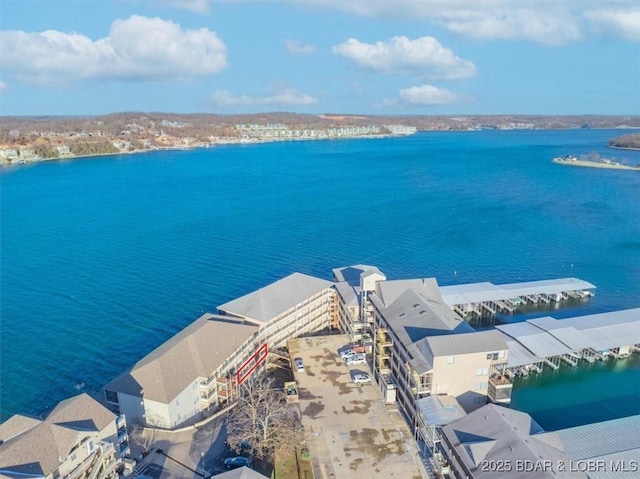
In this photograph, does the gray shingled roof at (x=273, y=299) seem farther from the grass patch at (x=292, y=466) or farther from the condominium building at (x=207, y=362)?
the grass patch at (x=292, y=466)

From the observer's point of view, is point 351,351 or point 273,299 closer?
point 351,351

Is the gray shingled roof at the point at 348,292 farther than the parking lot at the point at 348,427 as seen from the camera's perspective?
Yes

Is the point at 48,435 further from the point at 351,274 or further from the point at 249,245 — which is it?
the point at 249,245

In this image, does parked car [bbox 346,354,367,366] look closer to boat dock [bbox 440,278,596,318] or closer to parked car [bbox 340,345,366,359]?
parked car [bbox 340,345,366,359]

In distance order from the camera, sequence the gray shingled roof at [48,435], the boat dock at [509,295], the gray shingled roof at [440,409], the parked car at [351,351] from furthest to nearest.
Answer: the boat dock at [509,295], the parked car at [351,351], the gray shingled roof at [440,409], the gray shingled roof at [48,435]

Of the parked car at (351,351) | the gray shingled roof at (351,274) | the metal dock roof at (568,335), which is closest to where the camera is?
the parked car at (351,351)

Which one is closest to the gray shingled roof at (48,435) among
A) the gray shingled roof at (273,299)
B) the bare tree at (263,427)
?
the bare tree at (263,427)

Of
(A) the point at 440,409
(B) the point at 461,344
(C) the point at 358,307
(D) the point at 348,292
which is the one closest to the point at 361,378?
(C) the point at 358,307
